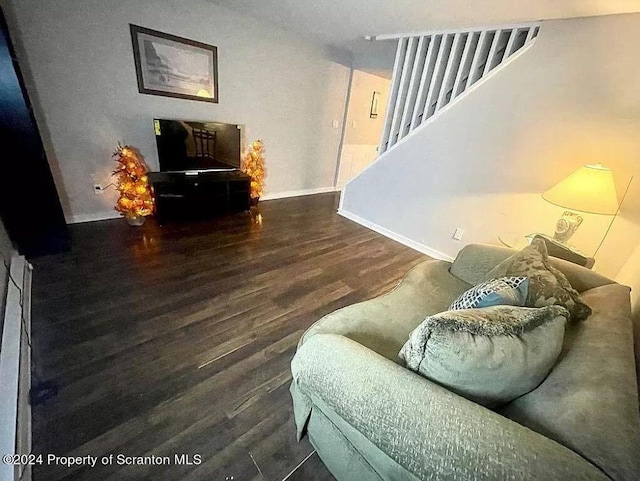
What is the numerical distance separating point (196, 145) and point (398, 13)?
2517mm

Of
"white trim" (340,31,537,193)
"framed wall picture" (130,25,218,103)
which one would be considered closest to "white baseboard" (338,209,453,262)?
"white trim" (340,31,537,193)

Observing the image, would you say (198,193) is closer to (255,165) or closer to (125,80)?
(255,165)

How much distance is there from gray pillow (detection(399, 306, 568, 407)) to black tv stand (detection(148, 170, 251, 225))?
3.03 m

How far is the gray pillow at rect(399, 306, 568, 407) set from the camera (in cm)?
75

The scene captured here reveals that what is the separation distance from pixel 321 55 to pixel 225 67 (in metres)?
1.52

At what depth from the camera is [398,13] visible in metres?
2.54

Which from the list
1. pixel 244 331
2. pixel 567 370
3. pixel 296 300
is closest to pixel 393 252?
pixel 296 300

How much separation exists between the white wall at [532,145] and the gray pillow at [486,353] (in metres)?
2.10

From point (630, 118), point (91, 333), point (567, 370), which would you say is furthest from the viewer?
point (630, 118)

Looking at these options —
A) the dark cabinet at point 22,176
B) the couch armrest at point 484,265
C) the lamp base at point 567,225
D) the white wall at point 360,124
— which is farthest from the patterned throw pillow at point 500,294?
the white wall at point 360,124

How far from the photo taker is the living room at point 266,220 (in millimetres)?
1183

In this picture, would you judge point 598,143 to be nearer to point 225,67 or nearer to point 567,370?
point 567,370

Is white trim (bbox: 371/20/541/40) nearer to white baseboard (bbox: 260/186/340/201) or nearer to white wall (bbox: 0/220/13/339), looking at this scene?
white baseboard (bbox: 260/186/340/201)

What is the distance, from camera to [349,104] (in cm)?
474
